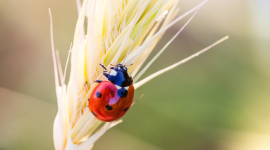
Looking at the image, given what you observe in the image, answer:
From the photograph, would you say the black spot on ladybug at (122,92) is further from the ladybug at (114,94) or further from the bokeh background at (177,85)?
the bokeh background at (177,85)

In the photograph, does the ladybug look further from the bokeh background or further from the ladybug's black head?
the bokeh background

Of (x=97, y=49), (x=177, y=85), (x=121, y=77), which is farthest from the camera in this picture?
(x=177, y=85)

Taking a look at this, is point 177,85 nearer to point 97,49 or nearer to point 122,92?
point 122,92

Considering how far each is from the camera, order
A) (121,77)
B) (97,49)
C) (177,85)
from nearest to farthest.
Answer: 1. (97,49)
2. (121,77)
3. (177,85)

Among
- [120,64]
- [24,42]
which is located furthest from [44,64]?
[120,64]

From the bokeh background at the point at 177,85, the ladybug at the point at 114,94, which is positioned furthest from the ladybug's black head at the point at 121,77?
the bokeh background at the point at 177,85

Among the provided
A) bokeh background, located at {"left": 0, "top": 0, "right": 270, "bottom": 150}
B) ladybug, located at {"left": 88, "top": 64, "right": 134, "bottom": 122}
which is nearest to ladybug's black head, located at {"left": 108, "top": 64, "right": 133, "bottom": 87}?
ladybug, located at {"left": 88, "top": 64, "right": 134, "bottom": 122}

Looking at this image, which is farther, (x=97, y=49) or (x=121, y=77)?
(x=121, y=77)

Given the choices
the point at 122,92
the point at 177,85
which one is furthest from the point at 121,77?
the point at 177,85
